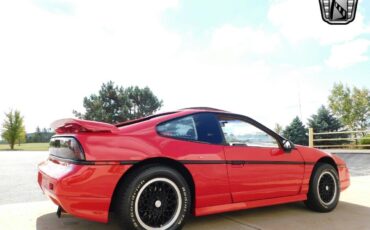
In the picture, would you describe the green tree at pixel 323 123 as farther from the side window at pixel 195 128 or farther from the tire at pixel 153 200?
the tire at pixel 153 200

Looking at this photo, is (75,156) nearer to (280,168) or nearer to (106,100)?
(280,168)

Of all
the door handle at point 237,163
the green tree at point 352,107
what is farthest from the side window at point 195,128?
the green tree at point 352,107

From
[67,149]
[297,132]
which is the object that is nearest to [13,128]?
[297,132]

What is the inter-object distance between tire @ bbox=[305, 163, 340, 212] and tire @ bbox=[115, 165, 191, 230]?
2.02 m

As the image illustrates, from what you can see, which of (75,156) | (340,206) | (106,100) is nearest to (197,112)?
(75,156)

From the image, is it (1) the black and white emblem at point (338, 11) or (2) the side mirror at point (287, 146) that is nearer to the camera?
(2) the side mirror at point (287, 146)

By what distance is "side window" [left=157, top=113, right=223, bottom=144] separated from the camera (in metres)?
3.49

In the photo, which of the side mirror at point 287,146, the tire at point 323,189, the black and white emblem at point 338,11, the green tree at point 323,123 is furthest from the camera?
the green tree at point 323,123

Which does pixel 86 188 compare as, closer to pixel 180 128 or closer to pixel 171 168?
pixel 171 168

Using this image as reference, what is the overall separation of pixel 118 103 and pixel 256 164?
47.8 meters

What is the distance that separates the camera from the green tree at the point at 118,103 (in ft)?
158

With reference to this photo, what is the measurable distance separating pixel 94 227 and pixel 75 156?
966 millimetres

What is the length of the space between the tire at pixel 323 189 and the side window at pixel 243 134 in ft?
2.76

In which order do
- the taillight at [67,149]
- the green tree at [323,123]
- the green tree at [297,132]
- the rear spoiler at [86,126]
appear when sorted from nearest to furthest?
1. the taillight at [67,149]
2. the rear spoiler at [86,126]
3. the green tree at [297,132]
4. the green tree at [323,123]
